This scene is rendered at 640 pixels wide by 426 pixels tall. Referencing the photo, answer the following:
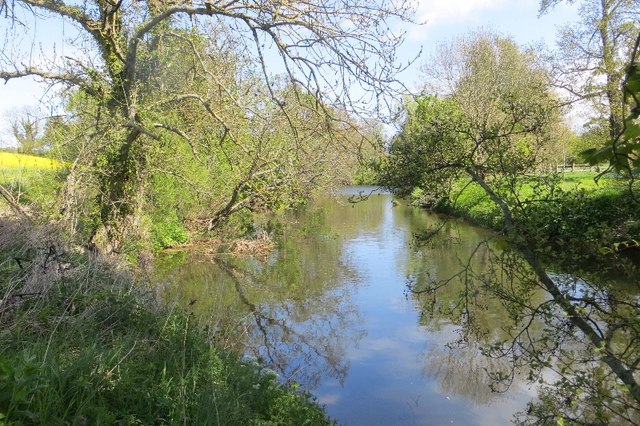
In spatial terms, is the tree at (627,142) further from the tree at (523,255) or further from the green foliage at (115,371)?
the green foliage at (115,371)

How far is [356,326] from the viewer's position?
32.2ft

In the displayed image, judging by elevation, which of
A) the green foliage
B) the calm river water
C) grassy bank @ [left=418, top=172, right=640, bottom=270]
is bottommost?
the calm river water

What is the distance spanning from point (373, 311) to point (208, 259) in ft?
24.1

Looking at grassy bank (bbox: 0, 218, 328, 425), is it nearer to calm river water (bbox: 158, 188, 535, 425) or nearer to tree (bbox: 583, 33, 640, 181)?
calm river water (bbox: 158, 188, 535, 425)

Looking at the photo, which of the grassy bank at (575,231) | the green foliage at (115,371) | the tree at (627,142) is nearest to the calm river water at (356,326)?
the grassy bank at (575,231)

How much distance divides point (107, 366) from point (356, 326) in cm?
660

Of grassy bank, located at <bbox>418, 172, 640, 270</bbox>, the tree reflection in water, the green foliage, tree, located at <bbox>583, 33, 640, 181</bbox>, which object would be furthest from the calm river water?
tree, located at <bbox>583, 33, 640, 181</bbox>

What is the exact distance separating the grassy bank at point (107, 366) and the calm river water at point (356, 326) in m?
1.65

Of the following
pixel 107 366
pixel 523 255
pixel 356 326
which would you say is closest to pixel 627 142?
pixel 523 255

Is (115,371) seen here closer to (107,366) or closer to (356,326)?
(107,366)

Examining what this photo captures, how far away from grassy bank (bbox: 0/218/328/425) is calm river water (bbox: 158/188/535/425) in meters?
1.65

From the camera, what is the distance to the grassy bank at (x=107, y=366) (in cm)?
306

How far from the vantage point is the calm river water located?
6.71 meters

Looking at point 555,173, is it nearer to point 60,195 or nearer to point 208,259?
point 60,195
